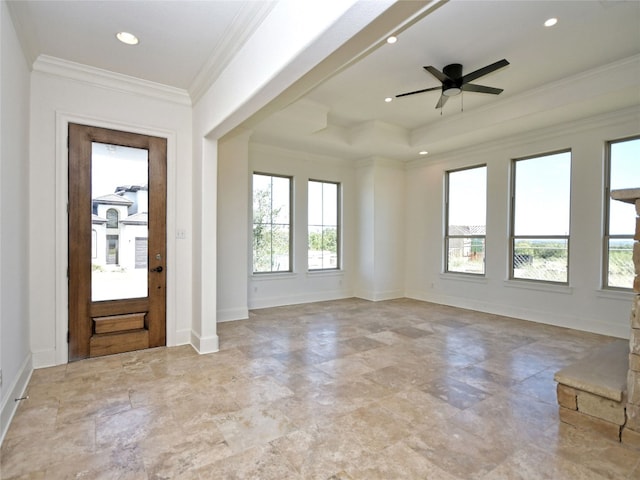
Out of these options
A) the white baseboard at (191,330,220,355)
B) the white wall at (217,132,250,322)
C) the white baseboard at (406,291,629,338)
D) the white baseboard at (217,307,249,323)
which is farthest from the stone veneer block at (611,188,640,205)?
the white baseboard at (217,307,249,323)

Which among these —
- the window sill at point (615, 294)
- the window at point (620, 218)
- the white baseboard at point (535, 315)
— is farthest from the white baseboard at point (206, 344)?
the window at point (620, 218)

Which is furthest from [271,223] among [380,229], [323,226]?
[380,229]

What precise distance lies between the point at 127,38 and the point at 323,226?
4771mm

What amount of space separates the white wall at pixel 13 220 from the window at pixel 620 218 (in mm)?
6504

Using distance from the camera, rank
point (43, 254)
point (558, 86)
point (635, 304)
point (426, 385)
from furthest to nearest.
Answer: point (558, 86) → point (43, 254) → point (426, 385) → point (635, 304)

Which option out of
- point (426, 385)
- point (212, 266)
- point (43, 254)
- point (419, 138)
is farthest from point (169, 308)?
point (419, 138)

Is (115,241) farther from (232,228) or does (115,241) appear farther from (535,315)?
(535,315)

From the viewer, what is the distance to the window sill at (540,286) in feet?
16.7

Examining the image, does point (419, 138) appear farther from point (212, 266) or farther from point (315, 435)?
point (315, 435)

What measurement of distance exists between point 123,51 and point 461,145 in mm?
5280

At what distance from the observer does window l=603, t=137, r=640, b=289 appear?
4.56 m

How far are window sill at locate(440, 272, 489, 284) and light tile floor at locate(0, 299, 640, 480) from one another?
1943mm

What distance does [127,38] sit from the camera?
2982 mm

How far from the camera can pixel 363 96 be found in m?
4.79
